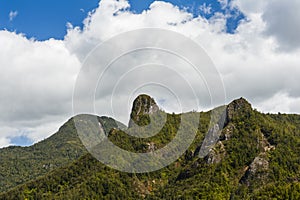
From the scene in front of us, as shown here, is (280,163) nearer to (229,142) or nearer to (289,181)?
(289,181)

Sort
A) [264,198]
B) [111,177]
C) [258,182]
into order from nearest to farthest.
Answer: [264,198] → [258,182] → [111,177]

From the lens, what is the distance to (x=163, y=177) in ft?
651

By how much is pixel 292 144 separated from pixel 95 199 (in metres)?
85.7

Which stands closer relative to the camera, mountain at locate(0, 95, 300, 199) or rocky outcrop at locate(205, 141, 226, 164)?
mountain at locate(0, 95, 300, 199)

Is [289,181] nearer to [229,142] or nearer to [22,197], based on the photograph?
[229,142]

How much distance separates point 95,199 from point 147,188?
23.4m

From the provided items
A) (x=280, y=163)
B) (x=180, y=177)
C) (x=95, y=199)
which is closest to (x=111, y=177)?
(x=95, y=199)

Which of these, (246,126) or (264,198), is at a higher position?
(246,126)

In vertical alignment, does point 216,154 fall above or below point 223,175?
above

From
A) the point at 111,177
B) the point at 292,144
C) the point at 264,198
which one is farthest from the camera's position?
the point at 111,177

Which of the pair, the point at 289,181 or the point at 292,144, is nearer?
the point at 289,181

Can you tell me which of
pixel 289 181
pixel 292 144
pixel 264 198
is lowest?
pixel 264 198

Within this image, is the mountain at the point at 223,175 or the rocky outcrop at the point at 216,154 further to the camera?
the rocky outcrop at the point at 216,154

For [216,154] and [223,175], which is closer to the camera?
[223,175]
